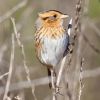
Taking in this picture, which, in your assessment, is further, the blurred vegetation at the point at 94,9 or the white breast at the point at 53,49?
the blurred vegetation at the point at 94,9

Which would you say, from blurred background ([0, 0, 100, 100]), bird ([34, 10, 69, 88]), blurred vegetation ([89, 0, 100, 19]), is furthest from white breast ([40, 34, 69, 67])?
blurred vegetation ([89, 0, 100, 19])

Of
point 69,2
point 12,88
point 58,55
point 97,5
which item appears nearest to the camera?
point 58,55

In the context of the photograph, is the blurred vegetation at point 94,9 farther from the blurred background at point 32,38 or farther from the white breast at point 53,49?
the white breast at point 53,49

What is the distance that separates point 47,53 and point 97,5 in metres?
1.82

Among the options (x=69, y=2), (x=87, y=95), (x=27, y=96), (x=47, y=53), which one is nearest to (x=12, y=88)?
(x=47, y=53)

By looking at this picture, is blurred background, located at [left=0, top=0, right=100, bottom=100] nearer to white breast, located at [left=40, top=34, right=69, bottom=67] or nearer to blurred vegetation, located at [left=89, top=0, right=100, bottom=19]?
blurred vegetation, located at [left=89, top=0, right=100, bottom=19]

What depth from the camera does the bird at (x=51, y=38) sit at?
4.48m

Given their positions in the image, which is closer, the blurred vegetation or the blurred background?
the blurred background

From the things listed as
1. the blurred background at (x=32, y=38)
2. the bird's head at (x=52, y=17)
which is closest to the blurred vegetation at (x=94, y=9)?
the blurred background at (x=32, y=38)

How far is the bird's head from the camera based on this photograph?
14.7 feet

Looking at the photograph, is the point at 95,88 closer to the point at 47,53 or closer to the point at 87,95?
the point at 87,95

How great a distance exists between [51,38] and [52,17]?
5.9 inches

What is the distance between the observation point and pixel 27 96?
5.88 m

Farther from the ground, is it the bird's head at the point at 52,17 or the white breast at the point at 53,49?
the bird's head at the point at 52,17
